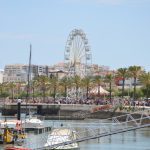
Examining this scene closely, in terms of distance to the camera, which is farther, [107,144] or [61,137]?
[107,144]

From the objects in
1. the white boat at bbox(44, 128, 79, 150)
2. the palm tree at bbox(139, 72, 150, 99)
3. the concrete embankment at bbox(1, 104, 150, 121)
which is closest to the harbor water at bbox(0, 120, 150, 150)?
the white boat at bbox(44, 128, 79, 150)

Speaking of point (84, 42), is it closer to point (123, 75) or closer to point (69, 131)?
point (123, 75)

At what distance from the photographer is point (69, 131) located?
6009 cm

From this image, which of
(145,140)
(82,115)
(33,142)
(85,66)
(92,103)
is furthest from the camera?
(85,66)

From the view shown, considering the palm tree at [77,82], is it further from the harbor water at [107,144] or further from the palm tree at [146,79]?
the harbor water at [107,144]

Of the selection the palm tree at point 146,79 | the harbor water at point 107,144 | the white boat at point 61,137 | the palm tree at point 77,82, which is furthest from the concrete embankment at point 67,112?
the white boat at point 61,137

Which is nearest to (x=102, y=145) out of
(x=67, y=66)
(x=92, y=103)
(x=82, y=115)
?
(x=82, y=115)

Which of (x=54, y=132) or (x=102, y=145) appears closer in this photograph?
(x=54, y=132)

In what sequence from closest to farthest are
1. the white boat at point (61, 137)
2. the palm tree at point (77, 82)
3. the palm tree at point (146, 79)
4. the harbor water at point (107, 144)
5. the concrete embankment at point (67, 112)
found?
1. the white boat at point (61, 137)
2. the harbor water at point (107, 144)
3. the concrete embankment at point (67, 112)
4. the palm tree at point (146, 79)
5. the palm tree at point (77, 82)

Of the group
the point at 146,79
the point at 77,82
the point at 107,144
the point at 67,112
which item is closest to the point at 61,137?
the point at 107,144

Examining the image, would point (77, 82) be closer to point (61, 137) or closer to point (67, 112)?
point (67, 112)

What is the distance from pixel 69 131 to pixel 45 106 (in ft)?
332

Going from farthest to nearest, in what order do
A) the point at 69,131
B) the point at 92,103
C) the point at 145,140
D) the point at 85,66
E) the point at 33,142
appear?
the point at 85,66 → the point at 92,103 → the point at 145,140 → the point at 33,142 → the point at 69,131

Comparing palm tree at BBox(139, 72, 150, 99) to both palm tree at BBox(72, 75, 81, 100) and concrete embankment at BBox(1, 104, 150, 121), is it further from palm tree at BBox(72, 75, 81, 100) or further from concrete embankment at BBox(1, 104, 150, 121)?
palm tree at BBox(72, 75, 81, 100)
